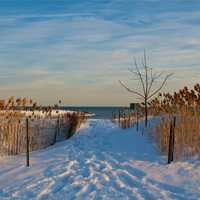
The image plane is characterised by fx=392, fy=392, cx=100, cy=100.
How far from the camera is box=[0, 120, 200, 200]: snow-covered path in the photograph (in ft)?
19.4

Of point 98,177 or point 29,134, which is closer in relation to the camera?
point 98,177

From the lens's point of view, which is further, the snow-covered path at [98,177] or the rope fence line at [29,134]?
the rope fence line at [29,134]

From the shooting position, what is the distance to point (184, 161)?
8672 millimetres

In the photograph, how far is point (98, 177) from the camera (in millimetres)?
7023

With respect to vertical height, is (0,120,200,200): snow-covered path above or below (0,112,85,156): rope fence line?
below

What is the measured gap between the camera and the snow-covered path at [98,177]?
5922mm

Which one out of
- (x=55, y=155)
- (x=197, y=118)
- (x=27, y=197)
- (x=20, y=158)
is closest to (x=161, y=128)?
(x=197, y=118)

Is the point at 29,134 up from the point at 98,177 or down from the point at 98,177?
up

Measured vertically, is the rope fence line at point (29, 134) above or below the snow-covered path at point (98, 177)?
above

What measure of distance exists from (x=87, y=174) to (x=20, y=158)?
8.81ft

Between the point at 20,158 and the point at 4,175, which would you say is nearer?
the point at 4,175

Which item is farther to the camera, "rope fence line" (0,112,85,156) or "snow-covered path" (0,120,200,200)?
"rope fence line" (0,112,85,156)

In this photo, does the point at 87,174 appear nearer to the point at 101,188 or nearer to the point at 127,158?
the point at 101,188

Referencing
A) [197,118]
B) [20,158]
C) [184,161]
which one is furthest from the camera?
[197,118]
